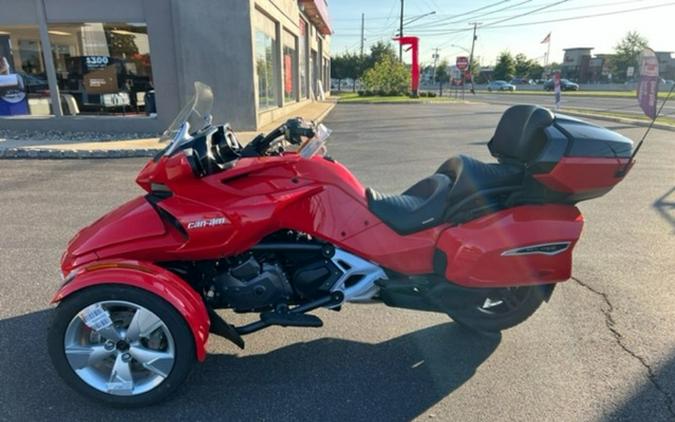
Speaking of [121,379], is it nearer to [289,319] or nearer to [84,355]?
[84,355]

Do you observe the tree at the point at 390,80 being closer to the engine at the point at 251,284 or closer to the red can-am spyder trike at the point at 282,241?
the red can-am spyder trike at the point at 282,241

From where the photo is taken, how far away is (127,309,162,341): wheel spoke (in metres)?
2.34

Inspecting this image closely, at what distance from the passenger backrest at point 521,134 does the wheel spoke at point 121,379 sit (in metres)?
2.51

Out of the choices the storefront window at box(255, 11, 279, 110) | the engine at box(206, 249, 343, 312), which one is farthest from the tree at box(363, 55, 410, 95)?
the engine at box(206, 249, 343, 312)

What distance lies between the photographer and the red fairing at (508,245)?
2.54 m

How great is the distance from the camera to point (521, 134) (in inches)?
106

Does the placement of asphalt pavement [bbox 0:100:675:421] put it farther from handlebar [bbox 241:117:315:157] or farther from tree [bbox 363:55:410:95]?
tree [bbox 363:55:410:95]

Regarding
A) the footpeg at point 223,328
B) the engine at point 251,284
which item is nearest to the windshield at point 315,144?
the engine at point 251,284

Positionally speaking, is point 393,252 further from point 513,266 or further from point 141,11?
point 141,11

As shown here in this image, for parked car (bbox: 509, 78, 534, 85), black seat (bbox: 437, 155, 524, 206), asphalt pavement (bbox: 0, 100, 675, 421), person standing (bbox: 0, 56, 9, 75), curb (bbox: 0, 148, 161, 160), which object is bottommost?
asphalt pavement (bbox: 0, 100, 675, 421)

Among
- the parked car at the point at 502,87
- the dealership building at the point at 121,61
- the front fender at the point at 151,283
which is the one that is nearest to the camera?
the front fender at the point at 151,283

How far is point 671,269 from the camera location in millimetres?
4164

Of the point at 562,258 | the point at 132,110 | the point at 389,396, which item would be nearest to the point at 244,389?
the point at 389,396

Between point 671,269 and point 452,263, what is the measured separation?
2.91m
